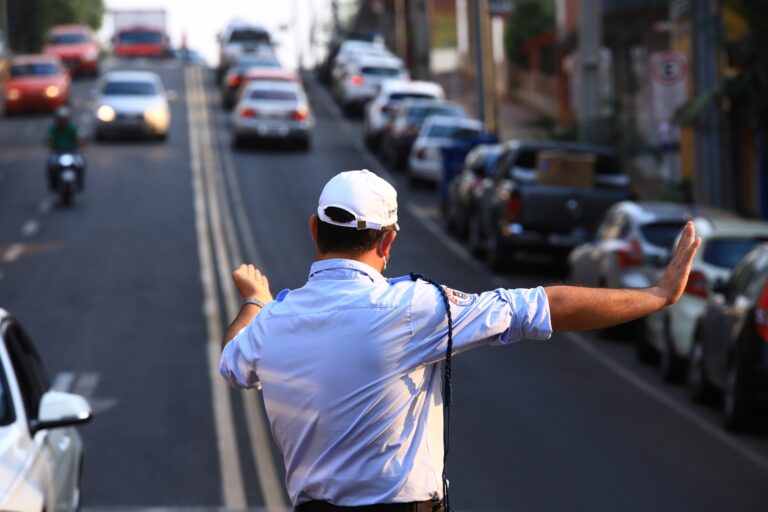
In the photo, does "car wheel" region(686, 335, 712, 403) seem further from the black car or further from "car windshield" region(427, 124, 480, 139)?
"car windshield" region(427, 124, 480, 139)

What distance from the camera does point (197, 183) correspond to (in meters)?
38.7

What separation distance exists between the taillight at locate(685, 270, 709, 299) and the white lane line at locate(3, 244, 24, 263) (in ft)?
42.1

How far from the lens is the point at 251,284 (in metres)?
A: 5.08

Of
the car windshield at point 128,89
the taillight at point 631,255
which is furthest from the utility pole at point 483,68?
the taillight at point 631,255

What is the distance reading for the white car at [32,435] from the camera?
6.72 m

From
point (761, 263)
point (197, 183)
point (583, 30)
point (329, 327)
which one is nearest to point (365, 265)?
point (329, 327)

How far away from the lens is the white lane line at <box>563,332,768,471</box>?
13164 mm

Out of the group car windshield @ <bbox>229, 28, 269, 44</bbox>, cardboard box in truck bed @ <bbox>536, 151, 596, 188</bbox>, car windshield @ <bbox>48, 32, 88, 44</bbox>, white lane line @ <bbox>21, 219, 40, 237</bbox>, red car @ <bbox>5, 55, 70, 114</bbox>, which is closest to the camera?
cardboard box in truck bed @ <bbox>536, 151, 596, 188</bbox>

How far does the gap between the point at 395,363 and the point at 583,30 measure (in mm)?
28827

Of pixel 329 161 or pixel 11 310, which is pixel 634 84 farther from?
pixel 11 310

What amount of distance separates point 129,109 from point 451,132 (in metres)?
10.4

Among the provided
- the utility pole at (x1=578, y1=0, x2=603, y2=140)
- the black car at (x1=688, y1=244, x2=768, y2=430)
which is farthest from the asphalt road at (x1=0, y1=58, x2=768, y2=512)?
the utility pole at (x1=578, y1=0, x2=603, y2=140)

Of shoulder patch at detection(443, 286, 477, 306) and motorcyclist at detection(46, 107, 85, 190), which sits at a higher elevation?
shoulder patch at detection(443, 286, 477, 306)

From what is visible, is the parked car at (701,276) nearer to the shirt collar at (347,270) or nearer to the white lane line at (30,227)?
the shirt collar at (347,270)
